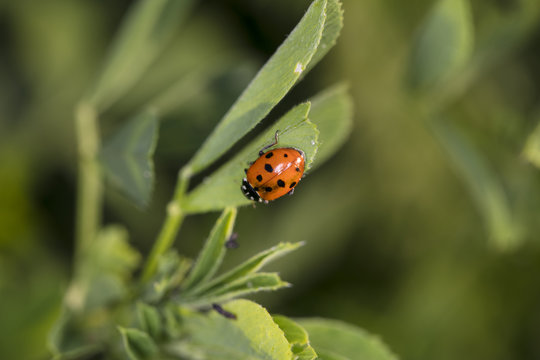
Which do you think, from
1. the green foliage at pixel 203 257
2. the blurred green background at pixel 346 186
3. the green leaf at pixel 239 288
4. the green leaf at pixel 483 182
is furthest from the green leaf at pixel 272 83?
the blurred green background at pixel 346 186

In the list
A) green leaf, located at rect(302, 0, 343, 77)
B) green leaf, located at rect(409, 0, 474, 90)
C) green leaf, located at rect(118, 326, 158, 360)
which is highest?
green leaf, located at rect(409, 0, 474, 90)

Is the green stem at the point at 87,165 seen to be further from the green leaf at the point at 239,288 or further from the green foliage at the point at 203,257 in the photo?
the green leaf at the point at 239,288

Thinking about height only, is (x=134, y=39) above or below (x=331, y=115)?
above

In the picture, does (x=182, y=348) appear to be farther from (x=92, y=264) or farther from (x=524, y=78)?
(x=524, y=78)

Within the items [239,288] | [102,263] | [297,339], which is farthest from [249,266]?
[102,263]

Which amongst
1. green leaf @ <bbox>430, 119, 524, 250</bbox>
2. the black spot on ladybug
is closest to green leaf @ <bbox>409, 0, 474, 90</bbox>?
green leaf @ <bbox>430, 119, 524, 250</bbox>

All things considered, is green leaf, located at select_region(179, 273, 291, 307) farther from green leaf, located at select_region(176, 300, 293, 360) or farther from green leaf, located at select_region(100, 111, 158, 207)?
green leaf, located at select_region(100, 111, 158, 207)

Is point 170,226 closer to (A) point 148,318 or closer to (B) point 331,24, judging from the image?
(A) point 148,318
